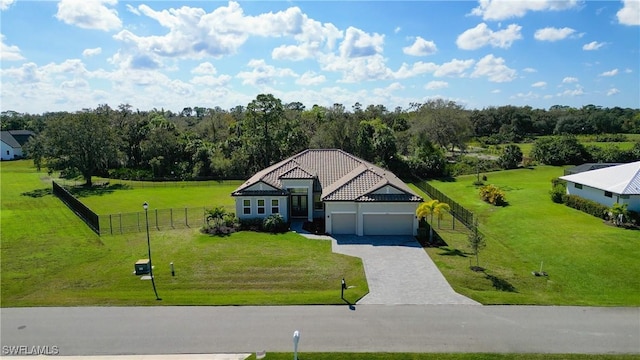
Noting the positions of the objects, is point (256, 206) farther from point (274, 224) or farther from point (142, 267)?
point (142, 267)

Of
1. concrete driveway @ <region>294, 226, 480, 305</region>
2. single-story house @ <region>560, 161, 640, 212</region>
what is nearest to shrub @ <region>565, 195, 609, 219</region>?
single-story house @ <region>560, 161, 640, 212</region>

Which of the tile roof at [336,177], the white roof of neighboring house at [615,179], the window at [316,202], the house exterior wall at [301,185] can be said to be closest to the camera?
the tile roof at [336,177]

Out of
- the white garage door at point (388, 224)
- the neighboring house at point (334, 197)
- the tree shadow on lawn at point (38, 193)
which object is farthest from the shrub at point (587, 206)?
the tree shadow on lawn at point (38, 193)

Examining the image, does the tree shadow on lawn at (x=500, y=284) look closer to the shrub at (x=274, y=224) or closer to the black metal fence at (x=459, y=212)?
the black metal fence at (x=459, y=212)

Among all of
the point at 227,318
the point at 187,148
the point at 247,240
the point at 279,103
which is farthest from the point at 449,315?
the point at 187,148

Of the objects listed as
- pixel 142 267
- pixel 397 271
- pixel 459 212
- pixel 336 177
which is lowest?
pixel 397 271

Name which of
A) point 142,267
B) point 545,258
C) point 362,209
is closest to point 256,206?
point 362,209

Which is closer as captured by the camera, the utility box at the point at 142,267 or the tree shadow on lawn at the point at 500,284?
the tree shadow on lawn at the point at 500,284
